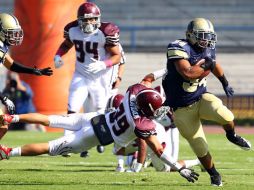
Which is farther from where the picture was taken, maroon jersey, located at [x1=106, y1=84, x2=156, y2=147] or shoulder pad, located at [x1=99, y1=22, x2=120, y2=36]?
shoulder pad, located at [x1=99, y1=22, x2=120, y2=36]

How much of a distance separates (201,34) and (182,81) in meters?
0.44

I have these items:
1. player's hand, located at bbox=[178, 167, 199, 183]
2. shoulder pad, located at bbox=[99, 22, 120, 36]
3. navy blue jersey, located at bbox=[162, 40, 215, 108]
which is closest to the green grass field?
player's hand, located at bbox=[178, 167, 199, 183]

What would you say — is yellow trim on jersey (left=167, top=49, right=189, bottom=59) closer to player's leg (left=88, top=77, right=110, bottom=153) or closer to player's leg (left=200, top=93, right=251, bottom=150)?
player's leg (left=200, top=93, right=251, bottom=150)

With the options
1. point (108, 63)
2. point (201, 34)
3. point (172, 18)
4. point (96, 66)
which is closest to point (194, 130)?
point (201, 34)

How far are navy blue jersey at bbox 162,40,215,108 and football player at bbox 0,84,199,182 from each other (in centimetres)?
29

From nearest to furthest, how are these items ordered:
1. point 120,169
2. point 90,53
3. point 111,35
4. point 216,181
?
point 216,181, point 120,169, point 111,35, point 90,53

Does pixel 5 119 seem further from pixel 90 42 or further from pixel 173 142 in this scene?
pixel 90 42

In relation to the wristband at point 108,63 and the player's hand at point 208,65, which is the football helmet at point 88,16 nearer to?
the wristband at point 108,63

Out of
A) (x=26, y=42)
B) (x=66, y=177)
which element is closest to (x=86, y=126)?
(x=66, y=177)

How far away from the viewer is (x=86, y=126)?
801 centimetres

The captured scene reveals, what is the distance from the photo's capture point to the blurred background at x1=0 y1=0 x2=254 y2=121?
15352mm

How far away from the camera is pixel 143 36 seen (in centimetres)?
2272

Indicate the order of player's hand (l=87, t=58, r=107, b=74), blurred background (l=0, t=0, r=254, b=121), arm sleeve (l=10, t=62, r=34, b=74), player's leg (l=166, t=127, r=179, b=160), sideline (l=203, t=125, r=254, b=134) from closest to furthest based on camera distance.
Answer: arm sleeve (l=10, t=62, r=34, b=74), player's leg (l=166, t=127, r=179, b=160), player's hand (l=87, t=58, r=107, b=74), blurred background (l=0, t=0, r=254, b=121), sideline (l=203, t=125, r=254, b=134)

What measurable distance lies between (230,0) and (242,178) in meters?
15.7
